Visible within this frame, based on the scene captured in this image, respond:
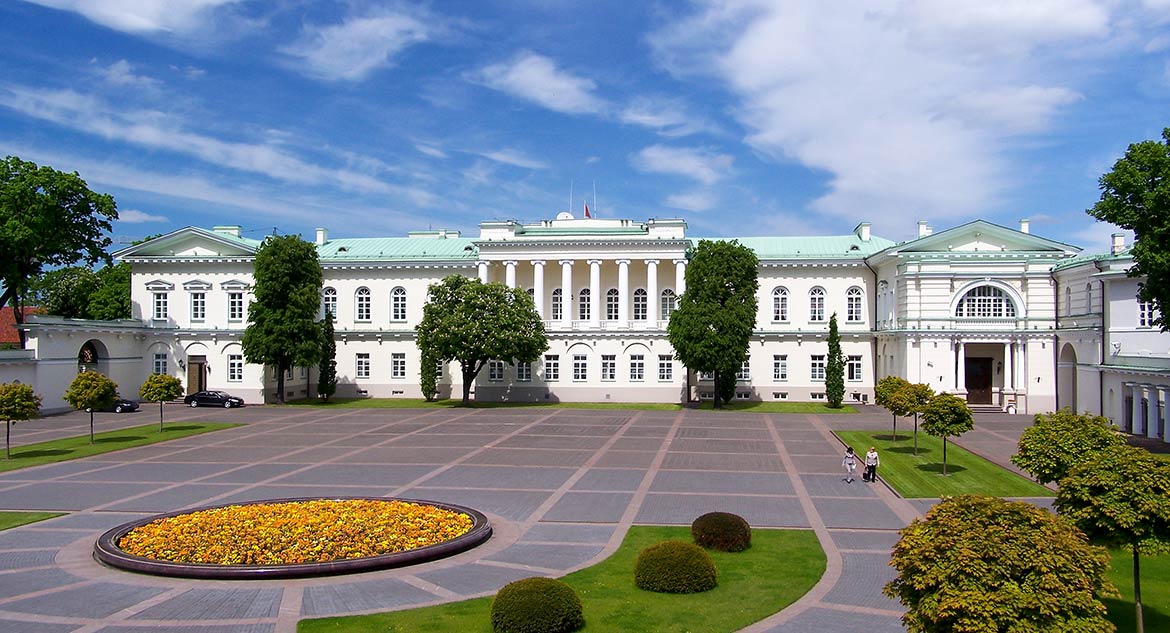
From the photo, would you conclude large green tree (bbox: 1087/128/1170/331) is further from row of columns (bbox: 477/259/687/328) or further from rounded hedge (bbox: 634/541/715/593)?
row of columns (bbox: 477/259/687/328)

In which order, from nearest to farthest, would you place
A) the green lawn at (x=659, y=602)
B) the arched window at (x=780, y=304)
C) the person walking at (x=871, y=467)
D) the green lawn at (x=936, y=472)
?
the green lawn at (x=659, y=602), the green lawn at (x=936, y=472), the person walking at (x=871, y=467), the arched window at (x=780, y=304)

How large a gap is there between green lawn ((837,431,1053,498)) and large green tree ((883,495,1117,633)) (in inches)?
551

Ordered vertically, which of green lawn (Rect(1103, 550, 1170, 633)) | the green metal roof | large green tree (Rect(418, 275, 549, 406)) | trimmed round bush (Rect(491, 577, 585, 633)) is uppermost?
the green metal roof

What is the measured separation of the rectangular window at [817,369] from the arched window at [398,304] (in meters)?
32.2

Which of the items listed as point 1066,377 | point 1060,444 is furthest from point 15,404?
point 1066,377

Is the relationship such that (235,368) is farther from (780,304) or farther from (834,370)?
(834,370)

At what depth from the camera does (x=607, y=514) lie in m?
24.3

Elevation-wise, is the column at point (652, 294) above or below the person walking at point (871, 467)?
above

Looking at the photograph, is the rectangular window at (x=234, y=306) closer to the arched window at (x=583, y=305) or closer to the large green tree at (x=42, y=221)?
the large green tree at (x=42, y=221)

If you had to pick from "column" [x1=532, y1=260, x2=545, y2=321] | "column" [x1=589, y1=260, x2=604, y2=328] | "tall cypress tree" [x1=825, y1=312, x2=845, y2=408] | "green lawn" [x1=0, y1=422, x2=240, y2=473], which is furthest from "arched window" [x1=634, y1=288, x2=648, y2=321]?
"green lawn" [x1=0, y1=422, x2=240, y2=473]

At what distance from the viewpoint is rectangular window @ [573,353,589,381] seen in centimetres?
6394

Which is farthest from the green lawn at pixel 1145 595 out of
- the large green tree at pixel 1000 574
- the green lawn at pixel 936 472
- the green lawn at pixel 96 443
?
the green lawn at pixel 96 443

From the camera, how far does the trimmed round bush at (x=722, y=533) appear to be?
66.4 feet

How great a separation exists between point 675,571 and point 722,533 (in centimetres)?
374
